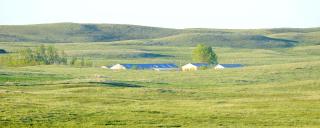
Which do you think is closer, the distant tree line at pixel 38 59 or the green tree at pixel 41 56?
the distant tree line at pixel 38 59

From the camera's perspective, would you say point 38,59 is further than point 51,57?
No

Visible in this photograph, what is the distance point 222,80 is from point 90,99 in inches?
2531

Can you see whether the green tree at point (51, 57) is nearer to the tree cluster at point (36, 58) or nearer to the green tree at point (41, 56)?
the tree cluster at point (36, 58)

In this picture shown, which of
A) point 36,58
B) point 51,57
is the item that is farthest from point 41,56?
point 36,58

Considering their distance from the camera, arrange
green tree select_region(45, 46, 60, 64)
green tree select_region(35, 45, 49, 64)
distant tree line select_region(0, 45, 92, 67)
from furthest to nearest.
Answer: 1. green tree select_region(45, 46, 60, 64)
2. green tree select_region(35, 45, 49, 64)
3. distant tree line select_region(0, 45, 92, 67)

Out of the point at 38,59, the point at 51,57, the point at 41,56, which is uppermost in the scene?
the point at 41,56

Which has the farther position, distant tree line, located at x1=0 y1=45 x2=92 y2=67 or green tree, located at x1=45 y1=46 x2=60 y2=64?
green tree, located at x1=45 y1=46 x2=60 y2=64

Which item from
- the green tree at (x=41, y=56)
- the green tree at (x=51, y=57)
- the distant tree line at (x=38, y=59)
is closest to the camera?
the distant tree line at (x=38, y=59)

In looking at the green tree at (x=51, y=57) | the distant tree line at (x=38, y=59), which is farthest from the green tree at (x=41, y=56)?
the green tree at (x=51, y=57)

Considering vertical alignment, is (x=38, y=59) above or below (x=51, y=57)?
below

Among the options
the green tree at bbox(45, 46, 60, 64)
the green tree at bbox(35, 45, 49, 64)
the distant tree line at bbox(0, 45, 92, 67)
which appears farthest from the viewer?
the green tree at bbox(45, 46, 60, 64)

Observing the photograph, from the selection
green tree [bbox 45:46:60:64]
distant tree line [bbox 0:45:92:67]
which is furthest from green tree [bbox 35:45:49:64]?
green tree [bbox 45:46:60:64]

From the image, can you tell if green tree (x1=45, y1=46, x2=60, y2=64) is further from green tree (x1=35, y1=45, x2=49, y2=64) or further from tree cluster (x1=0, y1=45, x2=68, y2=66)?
green tree (x1=35, y1=45, x2=49, y2=64)

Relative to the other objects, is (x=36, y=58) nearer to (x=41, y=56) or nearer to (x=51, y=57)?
(x=41, y=56)
